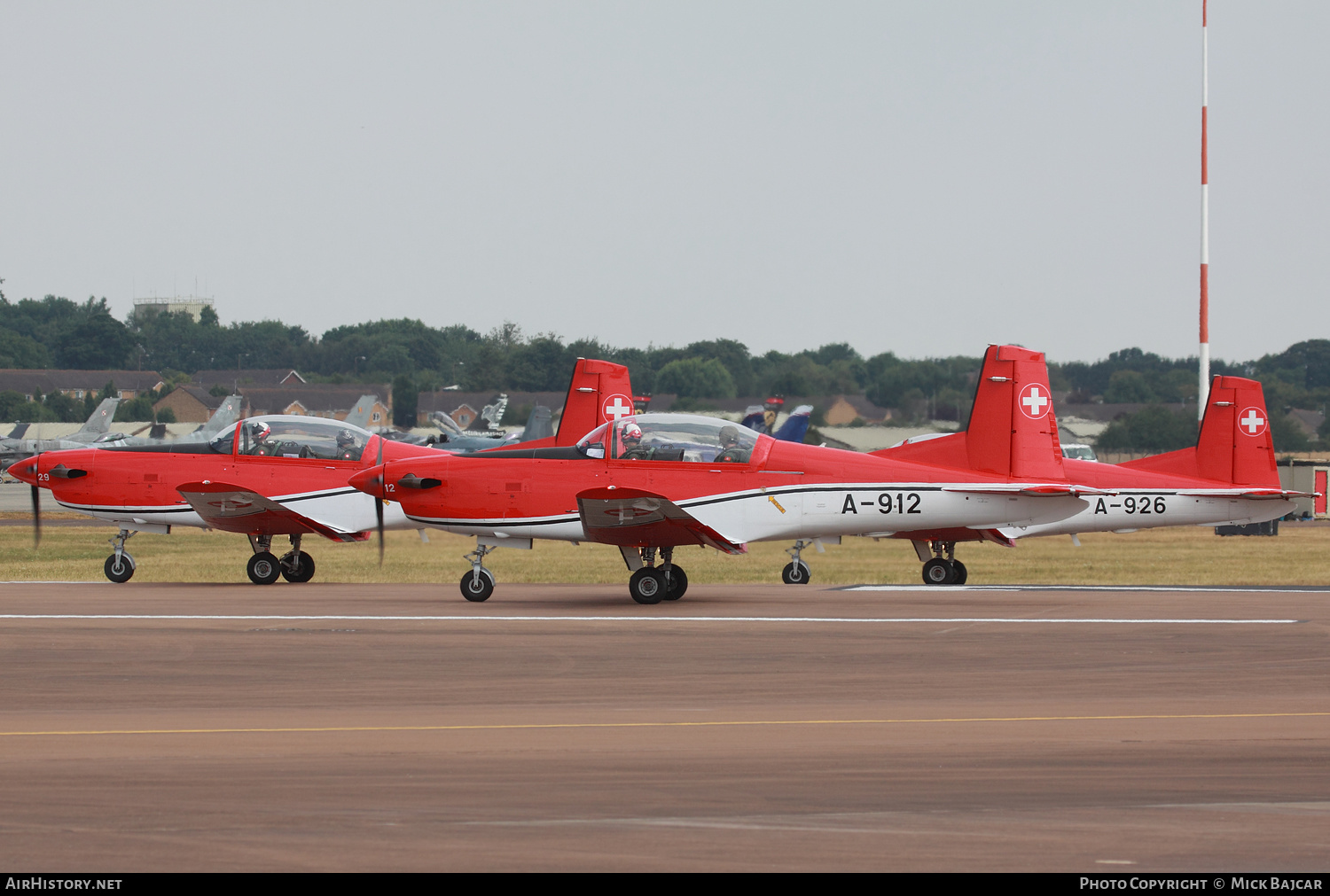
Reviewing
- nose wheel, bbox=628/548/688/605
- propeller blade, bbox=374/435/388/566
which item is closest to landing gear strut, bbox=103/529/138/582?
propeller blade, bbox=374/435/388/566

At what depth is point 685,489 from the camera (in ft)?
47.7

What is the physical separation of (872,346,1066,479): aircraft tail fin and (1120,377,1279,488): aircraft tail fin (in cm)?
486

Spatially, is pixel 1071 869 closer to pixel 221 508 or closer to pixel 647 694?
pixel 647 694

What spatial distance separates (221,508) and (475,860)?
12.8m

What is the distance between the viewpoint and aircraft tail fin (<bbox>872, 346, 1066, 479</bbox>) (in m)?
15.6

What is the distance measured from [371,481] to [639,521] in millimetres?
3090

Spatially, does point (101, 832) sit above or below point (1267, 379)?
below

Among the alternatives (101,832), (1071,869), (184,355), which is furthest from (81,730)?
(184,355)

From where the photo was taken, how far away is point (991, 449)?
15.6m

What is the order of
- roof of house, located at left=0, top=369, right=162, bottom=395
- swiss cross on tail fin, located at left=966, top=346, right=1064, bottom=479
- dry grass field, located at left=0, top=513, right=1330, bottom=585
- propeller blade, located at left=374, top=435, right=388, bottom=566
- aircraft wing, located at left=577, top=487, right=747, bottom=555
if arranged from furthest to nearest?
roof of house, located at left=0, top=369, right=162, bottom=395, dry grass field, located at left=0, top=513, right=1330, bottom=585, swiss cross on tail fin, located at left=966, top=346, right=1064, bottom=479, propeller blade, located at left=374, top=435, right=388, bottom=566, aircraft wing, located at left=577, top=487, right=747, bottom=555

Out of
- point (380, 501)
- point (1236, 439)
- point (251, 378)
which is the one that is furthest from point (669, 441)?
point (251, 378)

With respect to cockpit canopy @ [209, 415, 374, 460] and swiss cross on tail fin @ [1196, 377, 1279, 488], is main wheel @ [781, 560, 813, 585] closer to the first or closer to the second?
cockpit canopy @ [209, 415, 374, 460]

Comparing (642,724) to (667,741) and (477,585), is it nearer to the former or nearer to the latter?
(667,741)

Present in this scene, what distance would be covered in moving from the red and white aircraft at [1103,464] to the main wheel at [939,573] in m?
0.01
